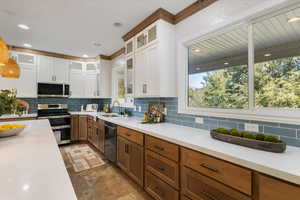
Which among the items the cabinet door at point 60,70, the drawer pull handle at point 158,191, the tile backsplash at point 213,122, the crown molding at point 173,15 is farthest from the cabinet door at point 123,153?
the cabinet door at point 60,70

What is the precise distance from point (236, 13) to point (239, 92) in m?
0.88

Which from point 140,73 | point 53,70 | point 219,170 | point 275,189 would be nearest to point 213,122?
point 219,170

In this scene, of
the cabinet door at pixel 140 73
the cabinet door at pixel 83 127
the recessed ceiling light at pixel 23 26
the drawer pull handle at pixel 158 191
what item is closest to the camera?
the drawer pull handle at pixel 158 191

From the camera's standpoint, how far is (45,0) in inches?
73.6

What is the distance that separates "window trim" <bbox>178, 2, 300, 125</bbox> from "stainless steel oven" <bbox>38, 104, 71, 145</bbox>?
341 centimetres

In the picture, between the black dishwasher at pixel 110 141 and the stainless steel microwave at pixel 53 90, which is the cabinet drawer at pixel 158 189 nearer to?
the black dishwasher at pixel 110 141

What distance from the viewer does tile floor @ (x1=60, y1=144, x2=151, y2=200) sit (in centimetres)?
188

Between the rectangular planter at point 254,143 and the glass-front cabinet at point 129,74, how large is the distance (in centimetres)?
181

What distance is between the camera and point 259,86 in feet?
4.80

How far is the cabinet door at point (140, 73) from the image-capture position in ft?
7.77

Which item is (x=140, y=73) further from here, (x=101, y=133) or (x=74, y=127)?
(x=74, y=127)

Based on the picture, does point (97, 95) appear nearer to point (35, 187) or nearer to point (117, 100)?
point (117, 100)

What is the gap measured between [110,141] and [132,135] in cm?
87

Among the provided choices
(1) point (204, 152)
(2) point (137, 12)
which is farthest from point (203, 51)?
(1) point (204, 152)
